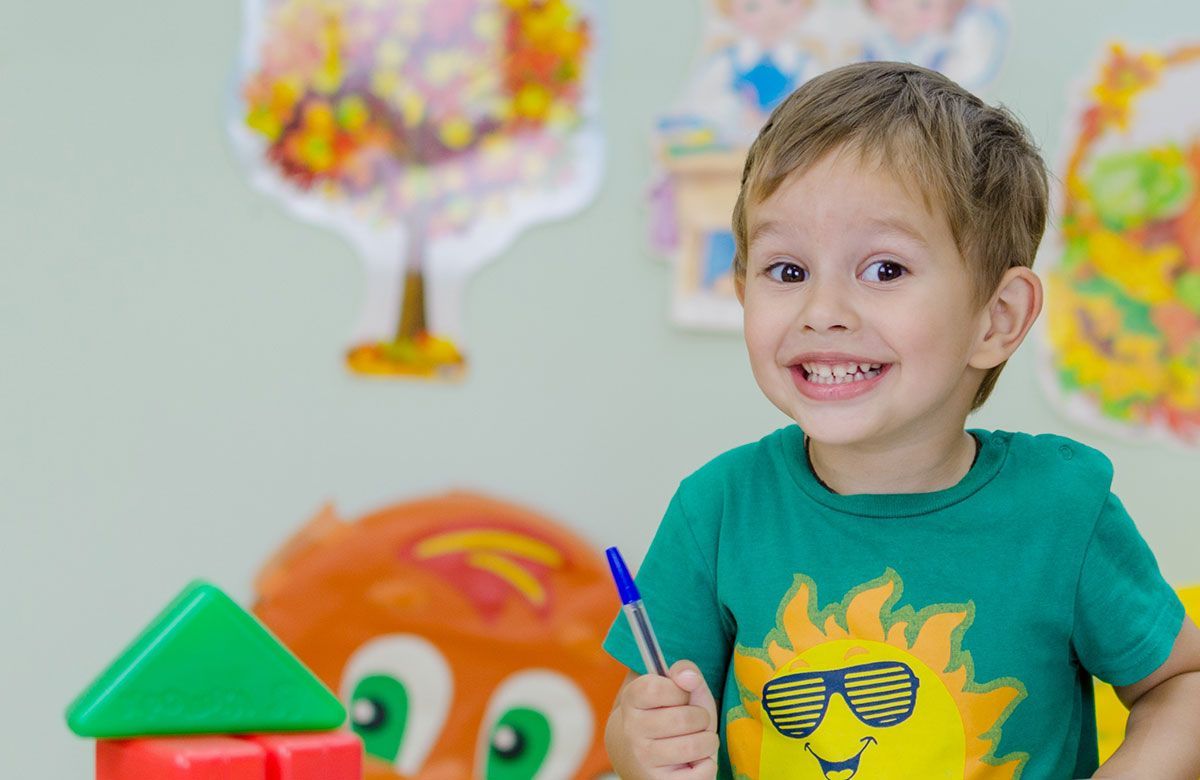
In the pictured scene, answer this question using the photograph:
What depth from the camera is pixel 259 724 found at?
0.56 m

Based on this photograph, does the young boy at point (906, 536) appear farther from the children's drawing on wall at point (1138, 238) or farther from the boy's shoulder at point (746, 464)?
the children's drawing on wall at point (1138, 238)

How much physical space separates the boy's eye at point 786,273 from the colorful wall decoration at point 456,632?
2.15ft

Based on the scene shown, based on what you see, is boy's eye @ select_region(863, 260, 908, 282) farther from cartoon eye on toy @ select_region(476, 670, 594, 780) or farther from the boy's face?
cartoon eye on toy @ select_region(476, 670, 594, 780)

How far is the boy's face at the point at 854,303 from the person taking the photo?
694 millimetres

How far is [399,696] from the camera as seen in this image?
1314 mm

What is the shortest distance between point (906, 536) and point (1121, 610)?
4.3 inches

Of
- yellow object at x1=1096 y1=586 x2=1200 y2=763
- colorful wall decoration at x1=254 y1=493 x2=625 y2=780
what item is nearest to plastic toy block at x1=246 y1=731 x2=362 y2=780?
yellow object at x1=1096 y1=586 x2=1200 y2=763

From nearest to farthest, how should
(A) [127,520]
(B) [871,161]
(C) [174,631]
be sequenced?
1. (C) [174,631]
2. (B) [871,161]
3. (A) [127,520]

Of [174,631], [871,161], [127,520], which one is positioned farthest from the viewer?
[127,520]

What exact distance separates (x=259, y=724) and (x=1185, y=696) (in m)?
0.45

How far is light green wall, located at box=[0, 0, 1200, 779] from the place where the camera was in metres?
1.28

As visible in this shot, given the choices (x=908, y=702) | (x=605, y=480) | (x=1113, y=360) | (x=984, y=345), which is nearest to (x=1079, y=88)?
(x=1113, y=360)

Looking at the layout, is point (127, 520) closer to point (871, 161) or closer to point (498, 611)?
point (498, 611)

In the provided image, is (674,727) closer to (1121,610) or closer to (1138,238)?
(1121,610)
